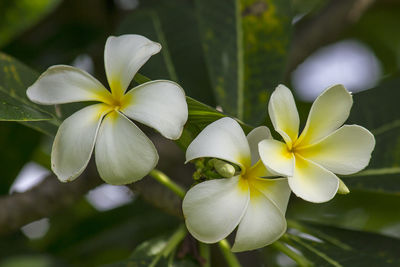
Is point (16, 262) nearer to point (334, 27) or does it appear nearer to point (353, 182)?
point (353, 182)

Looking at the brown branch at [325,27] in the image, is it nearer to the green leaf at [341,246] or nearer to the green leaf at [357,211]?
the green leaf at [357,211]

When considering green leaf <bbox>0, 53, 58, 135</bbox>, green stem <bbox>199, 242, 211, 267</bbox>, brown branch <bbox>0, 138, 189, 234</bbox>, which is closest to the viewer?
green leaf <bbox>0, 53, 58, 135</bbox>

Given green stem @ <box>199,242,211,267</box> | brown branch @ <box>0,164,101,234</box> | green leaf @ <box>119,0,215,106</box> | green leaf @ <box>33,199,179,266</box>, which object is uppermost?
green leaf @ <box>119,0,215,106</box>

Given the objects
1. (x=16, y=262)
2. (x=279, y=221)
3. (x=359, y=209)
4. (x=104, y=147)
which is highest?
(x=104, y=147)

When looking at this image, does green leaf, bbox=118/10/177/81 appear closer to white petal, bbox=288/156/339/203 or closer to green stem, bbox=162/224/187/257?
green stem, bbox=162/224/187/257

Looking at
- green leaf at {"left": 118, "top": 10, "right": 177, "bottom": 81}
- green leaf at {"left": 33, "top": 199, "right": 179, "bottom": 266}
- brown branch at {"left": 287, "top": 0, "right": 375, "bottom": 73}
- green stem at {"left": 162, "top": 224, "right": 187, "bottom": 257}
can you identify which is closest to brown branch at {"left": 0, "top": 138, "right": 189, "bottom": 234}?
green stem at {"left": 162, "top": 224, "right": 187, "bottom": 257}

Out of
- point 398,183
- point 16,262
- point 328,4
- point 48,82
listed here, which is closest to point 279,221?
point 48,82

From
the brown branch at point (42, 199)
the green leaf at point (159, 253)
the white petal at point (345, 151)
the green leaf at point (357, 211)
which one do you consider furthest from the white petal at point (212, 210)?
the green leaf at point (357, 211)
